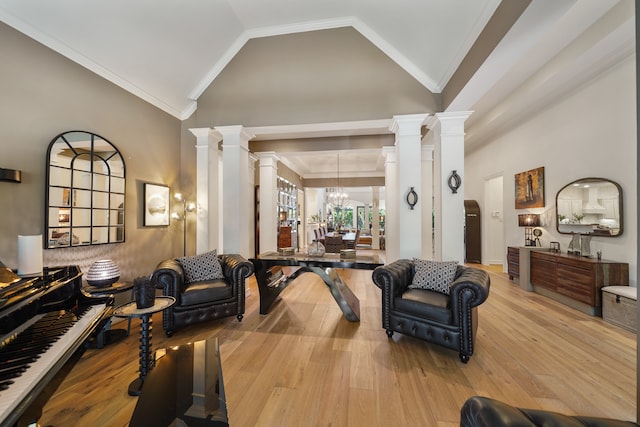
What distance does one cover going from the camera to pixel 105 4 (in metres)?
2.68

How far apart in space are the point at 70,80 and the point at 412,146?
4.20 m

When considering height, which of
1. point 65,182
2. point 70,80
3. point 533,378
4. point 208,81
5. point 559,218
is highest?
point 208,81

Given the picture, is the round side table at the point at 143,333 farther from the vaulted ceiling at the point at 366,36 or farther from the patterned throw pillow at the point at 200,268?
the vaulted ceiling at the point at 366,36

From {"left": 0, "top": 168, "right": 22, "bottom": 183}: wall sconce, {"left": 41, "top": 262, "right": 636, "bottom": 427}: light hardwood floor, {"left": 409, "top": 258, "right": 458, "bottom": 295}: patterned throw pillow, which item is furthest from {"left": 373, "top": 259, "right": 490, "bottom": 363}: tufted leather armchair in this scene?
{"left": 0, "top": 168, "right": 22, "bottom": 183}: wall sconce

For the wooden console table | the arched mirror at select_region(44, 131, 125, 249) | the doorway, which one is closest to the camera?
the arched mirror at select_region(44, 131, 125, 249)

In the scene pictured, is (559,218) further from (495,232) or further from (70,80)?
(70,80)

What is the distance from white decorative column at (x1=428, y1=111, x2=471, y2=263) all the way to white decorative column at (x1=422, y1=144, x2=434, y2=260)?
1419mm

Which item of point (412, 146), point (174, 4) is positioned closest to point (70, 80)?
point (174, 4)

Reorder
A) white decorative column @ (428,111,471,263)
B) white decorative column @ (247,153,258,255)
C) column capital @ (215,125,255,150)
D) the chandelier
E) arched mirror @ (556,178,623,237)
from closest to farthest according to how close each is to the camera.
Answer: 1. arched mirror @ (556,178,623,237)
2. white decorative column @ (428,111,471,263)
3. column capital @ (215,125,255,150)
4. white decorative column @ (247,153,258,255)
5. the chandelier

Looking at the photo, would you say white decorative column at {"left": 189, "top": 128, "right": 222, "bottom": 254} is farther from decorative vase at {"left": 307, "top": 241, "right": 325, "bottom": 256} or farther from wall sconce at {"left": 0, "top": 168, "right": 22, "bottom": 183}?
wall sconce at {"left": 0, "top": 168, "right": 22, "bottom": 183}

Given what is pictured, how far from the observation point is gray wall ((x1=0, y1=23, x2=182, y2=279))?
234 cm

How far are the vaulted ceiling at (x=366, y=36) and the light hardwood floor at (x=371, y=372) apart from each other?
111 inches

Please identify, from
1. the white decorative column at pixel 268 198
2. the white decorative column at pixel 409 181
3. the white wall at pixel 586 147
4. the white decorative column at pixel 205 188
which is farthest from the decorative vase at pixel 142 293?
the white wall at pixel 586 147

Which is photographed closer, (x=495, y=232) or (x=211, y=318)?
(x=211, y=318)
